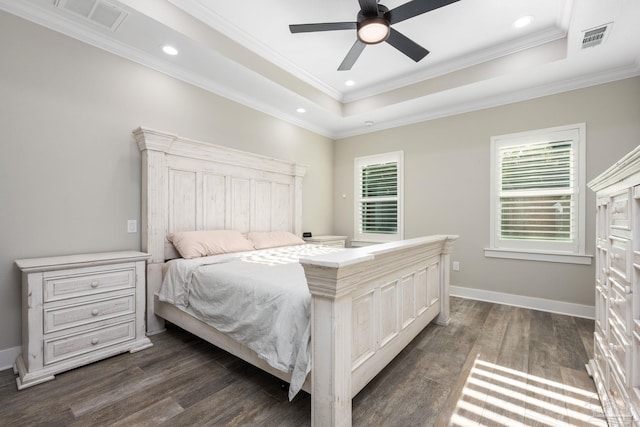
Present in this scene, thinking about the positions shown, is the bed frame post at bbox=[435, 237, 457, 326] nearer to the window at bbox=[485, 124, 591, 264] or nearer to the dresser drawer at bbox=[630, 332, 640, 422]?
the window at bbox=[485, 124, 591, 264]

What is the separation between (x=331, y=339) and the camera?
131cm

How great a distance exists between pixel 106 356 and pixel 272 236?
Result: 202 centimetres

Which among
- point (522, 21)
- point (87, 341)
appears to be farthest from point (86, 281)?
point (522, 21)

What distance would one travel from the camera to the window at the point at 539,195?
10.7 ft

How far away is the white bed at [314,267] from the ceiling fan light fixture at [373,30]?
168 cm

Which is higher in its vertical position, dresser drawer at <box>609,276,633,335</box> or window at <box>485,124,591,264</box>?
window at <box>485,124,591,264</box>

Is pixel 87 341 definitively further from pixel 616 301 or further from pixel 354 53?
pixel 616 301

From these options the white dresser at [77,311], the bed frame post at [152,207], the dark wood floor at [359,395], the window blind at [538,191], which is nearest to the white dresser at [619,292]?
Answer: the dark wood floor at [359,395]

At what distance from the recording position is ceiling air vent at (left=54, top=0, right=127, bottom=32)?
2178 millimetres

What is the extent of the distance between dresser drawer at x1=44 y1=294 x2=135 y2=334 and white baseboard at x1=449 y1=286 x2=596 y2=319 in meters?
3.96

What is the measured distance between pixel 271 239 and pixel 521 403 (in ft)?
9.25

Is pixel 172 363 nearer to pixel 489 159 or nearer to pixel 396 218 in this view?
pixel 396 218

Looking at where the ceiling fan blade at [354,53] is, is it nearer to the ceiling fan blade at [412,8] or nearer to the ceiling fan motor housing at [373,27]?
the ceiling fan motor housing at [373,27]

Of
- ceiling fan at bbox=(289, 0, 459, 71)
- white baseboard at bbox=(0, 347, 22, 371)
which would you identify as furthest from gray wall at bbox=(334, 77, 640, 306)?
white baseboard at bbox=(0, 347, 22, 371)
